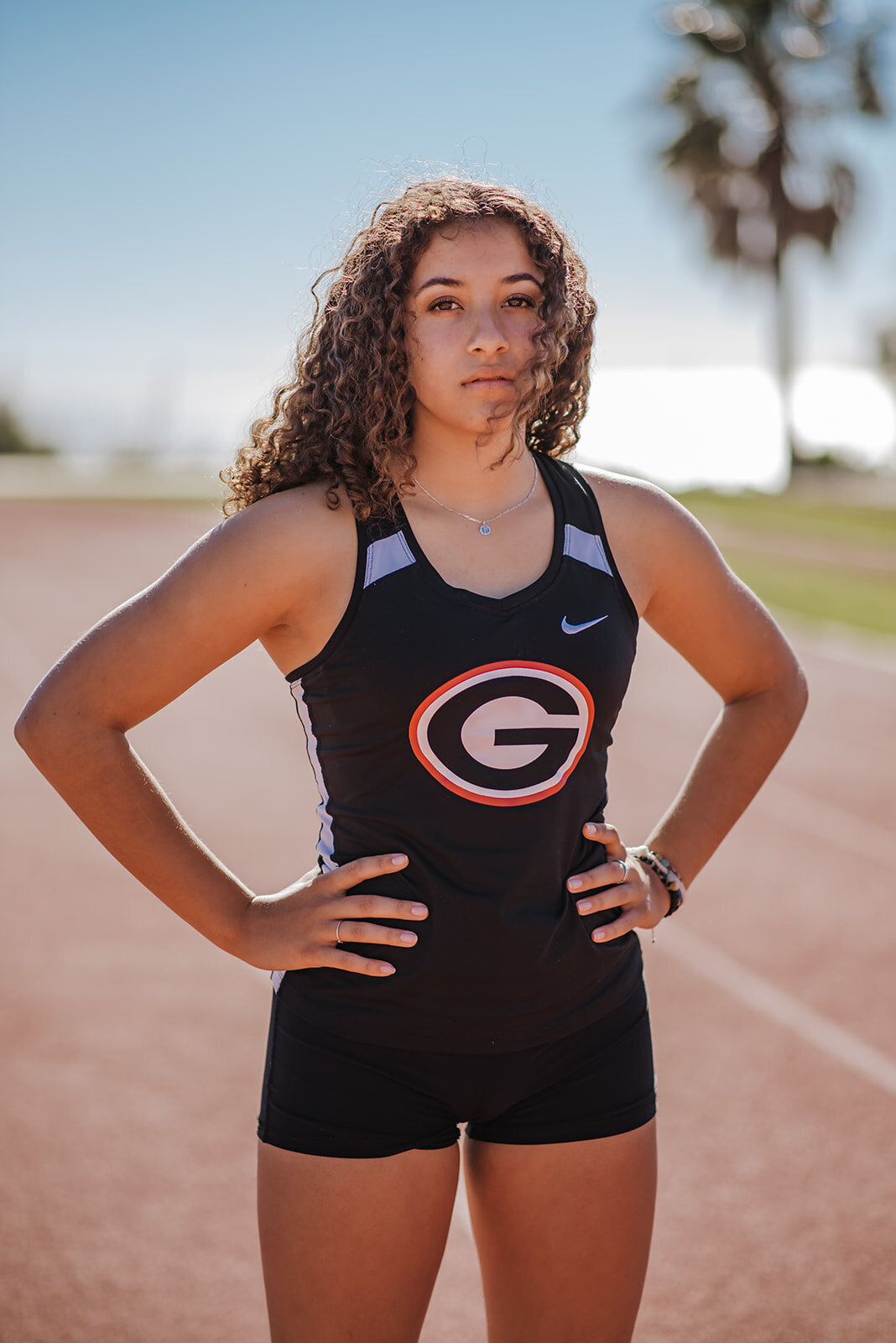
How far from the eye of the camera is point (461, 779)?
5.47ft

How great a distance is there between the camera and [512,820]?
1688 mm

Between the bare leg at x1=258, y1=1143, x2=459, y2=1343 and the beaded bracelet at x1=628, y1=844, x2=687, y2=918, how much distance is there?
622mm

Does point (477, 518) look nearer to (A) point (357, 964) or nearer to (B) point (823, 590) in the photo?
(A) point (357, 964)

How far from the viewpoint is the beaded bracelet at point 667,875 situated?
207cm

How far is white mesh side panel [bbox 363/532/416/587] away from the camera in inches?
66.7

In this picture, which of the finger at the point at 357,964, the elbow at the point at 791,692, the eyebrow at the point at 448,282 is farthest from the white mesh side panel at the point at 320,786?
the elbow at the point at 791,692

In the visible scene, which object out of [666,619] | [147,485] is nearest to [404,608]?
[666,619]

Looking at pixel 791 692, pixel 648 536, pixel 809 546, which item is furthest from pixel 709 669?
pixel 809 546

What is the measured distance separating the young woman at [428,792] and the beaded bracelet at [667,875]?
19 centimetres

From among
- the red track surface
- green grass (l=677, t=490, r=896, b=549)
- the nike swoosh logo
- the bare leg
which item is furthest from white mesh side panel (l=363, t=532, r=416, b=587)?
green grass (l=677, t=490, r=896, b=549)

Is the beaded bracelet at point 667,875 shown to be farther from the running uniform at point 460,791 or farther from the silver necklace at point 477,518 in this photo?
the silver necklace at point 477,518

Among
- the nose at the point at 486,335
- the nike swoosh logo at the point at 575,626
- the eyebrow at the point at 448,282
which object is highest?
the eyebrow at the point at 448,282

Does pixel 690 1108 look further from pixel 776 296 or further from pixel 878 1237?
pixel 776 296

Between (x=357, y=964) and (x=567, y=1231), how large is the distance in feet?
1.62
